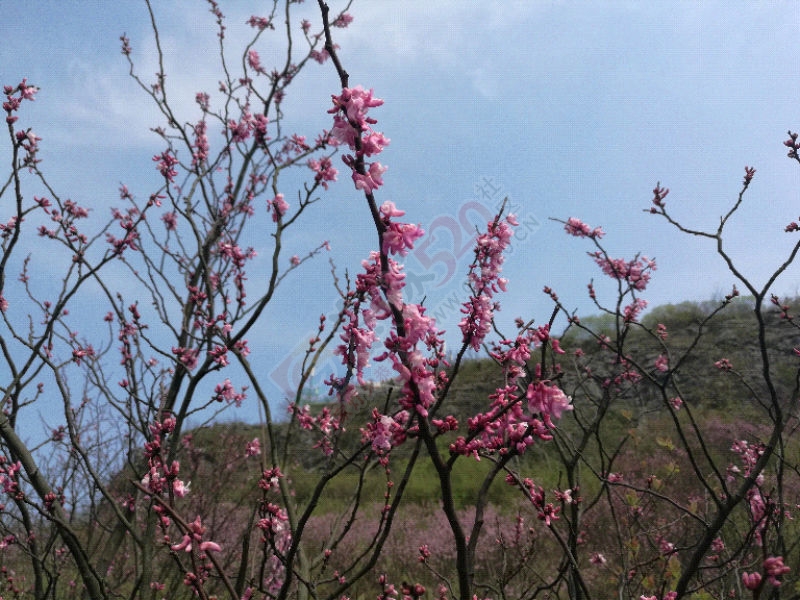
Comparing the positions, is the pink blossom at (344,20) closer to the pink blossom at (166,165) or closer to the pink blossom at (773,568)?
the pink blossom at (166,165)

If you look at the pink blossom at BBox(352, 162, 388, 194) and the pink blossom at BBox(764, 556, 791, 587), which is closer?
the pink blossom at BBox(764, 556, 791, 587)

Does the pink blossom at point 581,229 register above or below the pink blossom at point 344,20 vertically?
below

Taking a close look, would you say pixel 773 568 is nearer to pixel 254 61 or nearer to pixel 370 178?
pixel 370 178

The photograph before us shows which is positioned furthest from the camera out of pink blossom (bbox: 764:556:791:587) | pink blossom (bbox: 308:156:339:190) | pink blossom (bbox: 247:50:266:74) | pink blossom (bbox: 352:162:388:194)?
pink blossom (bbox: 247:50:266:74)

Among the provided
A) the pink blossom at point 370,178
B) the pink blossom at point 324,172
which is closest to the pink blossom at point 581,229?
the pink blossom at point 324,172

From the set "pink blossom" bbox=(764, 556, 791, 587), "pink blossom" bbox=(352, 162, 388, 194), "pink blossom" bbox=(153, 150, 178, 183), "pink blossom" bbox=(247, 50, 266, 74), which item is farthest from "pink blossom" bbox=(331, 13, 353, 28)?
"pink blossom" bbox=(764, 556, 791, 587)

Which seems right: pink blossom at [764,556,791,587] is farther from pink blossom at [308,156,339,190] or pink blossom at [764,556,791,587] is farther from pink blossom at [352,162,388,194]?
pink blossom at [308,156,339,190]

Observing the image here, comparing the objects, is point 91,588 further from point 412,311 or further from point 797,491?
point 797,491

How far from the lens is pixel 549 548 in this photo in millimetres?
8273

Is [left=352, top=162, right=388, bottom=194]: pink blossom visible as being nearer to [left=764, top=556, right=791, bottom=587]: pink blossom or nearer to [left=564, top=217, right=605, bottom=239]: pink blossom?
[left=764, top=556, right=791, bottom=587]: pink blossom

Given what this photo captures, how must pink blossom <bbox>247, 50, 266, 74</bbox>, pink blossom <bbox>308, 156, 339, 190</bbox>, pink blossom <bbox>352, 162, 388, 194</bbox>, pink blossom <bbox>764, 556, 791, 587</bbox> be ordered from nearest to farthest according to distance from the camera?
pink blossom <bbox>764, 556, 791, 587</bbox> < pink blossom <bbox>352, 162, 388, 194</bbox> < pink blossom <bbox>308, 156, 339, 190</bbox> < pink blossom <bbox>247, 50, 266, 74</bbox>

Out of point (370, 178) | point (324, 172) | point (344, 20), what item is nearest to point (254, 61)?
point (344, 20)

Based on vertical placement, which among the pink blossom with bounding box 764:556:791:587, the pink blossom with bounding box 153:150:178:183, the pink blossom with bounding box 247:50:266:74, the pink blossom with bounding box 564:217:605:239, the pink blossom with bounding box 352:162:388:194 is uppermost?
the pink blossom with bounding box 247:50:266:74

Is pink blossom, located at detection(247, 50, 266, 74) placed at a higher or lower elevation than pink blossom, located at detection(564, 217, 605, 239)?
higher
